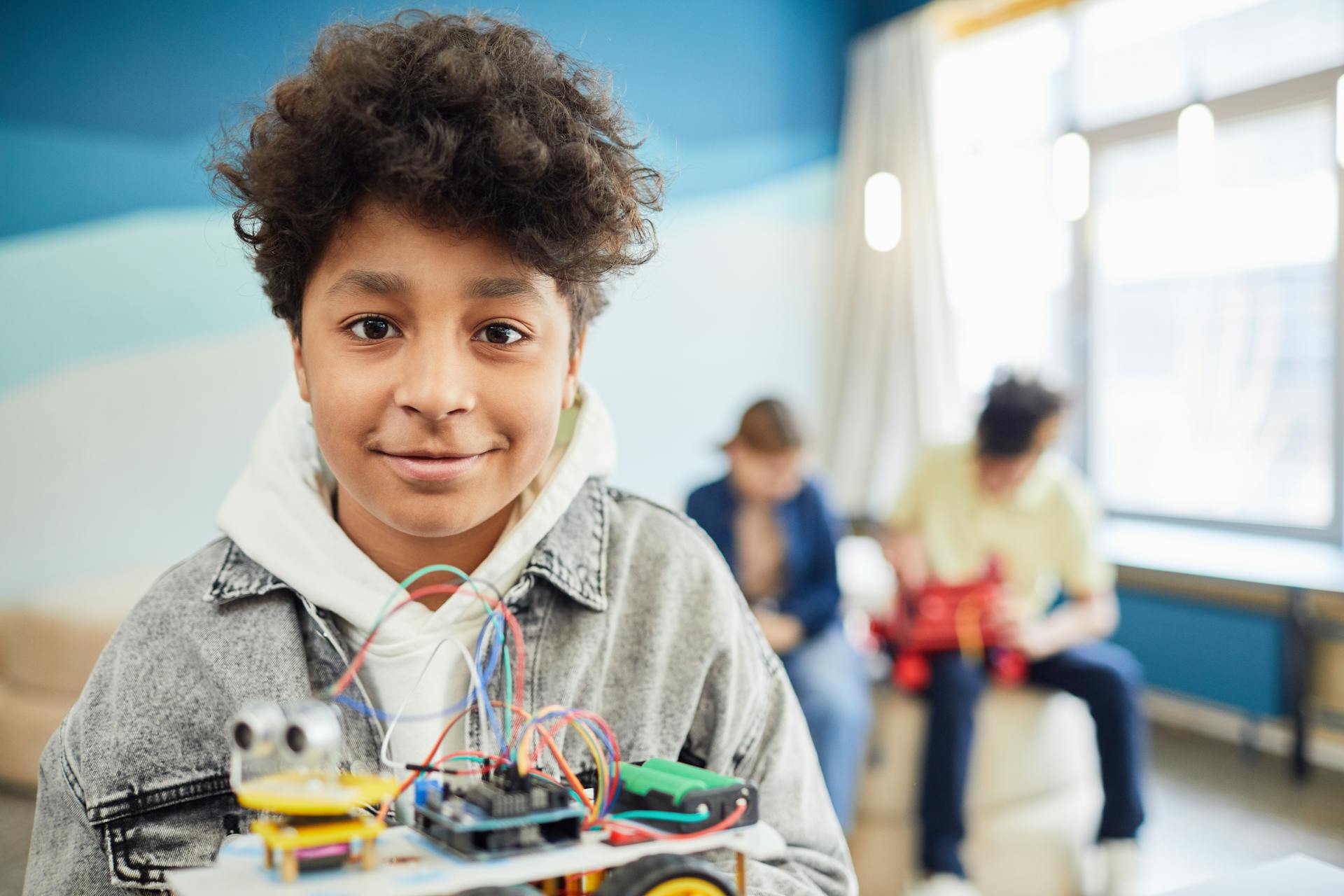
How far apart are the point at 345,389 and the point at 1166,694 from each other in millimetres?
3444

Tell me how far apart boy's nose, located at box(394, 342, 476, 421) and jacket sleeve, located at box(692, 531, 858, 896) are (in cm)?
33

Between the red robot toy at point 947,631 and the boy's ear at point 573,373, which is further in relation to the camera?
the red robot toy at point 947,631

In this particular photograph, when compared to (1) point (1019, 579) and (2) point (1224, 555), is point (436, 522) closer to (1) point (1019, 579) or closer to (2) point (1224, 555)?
(1) point (1019, 579)

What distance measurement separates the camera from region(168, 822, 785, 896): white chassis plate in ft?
1.49

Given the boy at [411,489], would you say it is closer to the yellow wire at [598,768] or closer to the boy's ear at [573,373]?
the boy's ear at [573,373]

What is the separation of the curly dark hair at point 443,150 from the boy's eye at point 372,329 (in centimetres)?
8

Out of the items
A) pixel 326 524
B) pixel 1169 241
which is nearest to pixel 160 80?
pixel 326 524

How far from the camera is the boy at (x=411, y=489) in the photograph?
2.44 feet

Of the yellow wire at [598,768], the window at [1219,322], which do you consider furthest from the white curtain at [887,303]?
the yellow wire at [598,768]

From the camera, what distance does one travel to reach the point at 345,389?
0.75m

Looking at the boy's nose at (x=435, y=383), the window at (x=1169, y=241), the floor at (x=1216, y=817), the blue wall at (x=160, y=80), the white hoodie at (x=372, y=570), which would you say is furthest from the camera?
the window at (x=1169, y=241)

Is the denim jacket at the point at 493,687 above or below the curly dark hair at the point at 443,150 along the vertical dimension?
below

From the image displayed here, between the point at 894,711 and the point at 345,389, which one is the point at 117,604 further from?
the point at 345,389

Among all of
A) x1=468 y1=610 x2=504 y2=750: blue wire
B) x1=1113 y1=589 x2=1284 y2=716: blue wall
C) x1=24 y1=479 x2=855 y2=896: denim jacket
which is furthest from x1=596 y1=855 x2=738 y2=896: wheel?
x1=1113 y1=589 x2=1284 y2=716: blue wall
